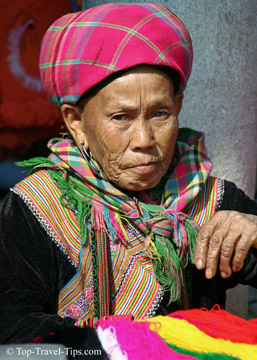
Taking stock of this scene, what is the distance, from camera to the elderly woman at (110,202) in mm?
1959

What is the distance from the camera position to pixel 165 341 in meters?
1.80

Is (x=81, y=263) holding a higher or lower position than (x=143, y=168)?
lower

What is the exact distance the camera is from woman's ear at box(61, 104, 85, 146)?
7.06ft

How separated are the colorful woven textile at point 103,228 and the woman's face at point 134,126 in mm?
97

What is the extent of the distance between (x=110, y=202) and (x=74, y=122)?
1.21 ft

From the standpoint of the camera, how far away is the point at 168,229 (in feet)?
7.10

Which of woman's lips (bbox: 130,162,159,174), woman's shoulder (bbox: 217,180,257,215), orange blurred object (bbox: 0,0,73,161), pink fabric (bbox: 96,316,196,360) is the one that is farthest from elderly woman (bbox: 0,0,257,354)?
orange blurred object (bbox: 0,0,73,161)

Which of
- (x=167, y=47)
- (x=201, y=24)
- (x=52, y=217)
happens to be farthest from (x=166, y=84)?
(x=201, y=24)

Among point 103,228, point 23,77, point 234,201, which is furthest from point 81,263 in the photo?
point 23,77

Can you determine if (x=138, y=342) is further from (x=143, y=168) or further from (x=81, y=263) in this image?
(x=143, y=168)

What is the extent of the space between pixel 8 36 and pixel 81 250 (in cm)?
207

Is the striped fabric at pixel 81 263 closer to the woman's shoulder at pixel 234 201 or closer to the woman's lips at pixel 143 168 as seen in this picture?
the woman's lips at pixel 143 168

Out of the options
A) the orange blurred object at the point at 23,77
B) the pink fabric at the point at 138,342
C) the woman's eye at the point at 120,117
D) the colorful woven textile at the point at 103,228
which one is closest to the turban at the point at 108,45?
the woman's eye at the point at 120,117

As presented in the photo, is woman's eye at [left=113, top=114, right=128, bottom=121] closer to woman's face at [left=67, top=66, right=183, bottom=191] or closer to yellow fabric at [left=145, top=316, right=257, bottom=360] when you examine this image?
woman's face at [left=67, top=66, right=183, bottom=191]
